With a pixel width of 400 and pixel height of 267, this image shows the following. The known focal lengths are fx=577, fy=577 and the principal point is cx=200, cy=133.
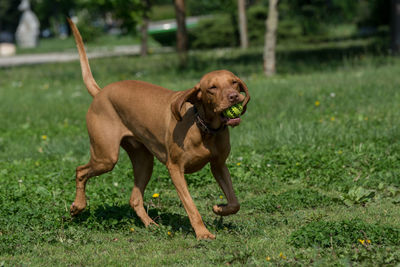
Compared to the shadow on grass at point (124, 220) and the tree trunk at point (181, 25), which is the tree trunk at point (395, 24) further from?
the shadow on grass at point (124, 220)

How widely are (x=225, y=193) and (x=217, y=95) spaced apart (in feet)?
3.11

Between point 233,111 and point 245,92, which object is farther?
point 245,92

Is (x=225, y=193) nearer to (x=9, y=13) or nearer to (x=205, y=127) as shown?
(x=205, y=127)

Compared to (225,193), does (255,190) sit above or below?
below

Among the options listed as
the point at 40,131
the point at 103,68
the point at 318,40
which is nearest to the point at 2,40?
the point at 318,40

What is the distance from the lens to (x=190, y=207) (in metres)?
4.72

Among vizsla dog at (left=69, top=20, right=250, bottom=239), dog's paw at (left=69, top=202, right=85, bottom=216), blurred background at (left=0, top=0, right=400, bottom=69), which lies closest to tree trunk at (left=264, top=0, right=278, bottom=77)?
blurred background at (left=0, top=0, right=400, bottom=69)

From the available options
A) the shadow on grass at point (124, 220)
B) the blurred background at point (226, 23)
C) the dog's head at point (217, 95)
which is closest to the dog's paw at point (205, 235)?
the shadow on grass at point (124, 220)

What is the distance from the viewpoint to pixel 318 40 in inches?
1271

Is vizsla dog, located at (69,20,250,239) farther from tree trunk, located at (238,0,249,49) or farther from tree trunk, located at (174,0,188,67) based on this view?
tree trunk, located at (238,0,249,49)

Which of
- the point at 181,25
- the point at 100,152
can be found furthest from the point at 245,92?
the point at 181,25

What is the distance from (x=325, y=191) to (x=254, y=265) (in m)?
2.62

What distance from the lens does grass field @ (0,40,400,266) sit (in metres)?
4.36

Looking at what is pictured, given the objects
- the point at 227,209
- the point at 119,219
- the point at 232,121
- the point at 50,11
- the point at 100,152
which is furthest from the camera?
the point at 50,11
